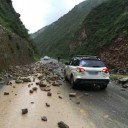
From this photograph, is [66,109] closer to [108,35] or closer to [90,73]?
[90,73]

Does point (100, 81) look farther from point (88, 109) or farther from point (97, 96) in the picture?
point (88, 109)

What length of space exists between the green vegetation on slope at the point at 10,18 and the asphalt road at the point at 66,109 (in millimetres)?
43281

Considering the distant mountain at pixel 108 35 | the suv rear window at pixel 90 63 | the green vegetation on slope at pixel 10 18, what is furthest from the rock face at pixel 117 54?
the suv rear window at pixel 90 63

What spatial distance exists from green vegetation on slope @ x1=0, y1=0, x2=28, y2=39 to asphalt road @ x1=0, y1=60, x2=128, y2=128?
43.3 metres

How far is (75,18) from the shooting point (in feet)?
589

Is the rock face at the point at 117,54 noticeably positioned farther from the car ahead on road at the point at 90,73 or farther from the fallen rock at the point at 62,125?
the fallen rock at the point at 62,125

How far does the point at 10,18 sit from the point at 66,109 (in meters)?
54.8

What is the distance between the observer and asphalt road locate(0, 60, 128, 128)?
→ 1137 centimetres

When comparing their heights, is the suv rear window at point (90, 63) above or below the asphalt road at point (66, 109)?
above

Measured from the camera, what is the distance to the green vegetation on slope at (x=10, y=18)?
62.3 meters

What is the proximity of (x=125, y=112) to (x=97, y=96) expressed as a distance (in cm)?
442

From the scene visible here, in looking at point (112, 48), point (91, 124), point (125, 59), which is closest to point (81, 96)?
point (91, 124)

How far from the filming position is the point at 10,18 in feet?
219

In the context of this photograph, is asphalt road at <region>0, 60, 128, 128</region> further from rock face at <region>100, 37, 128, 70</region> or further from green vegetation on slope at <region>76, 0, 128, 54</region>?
green vegetation on slope at <region>76, 0, 128, 54</region>
